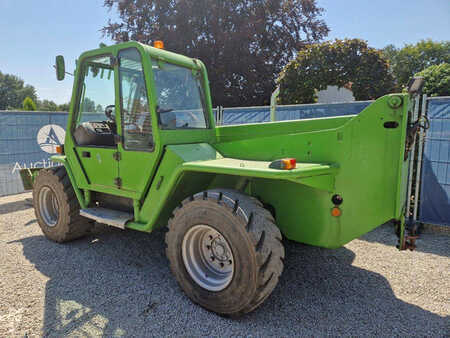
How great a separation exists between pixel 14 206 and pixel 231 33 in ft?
46.7

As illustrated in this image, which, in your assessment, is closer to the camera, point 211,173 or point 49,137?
point 211,173

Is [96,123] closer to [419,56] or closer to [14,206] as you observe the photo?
[14,206]

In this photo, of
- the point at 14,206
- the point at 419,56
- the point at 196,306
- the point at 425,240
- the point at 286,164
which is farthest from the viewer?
the point at 419,56

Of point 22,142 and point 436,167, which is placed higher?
point 22,142

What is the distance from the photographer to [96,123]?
13.1ft

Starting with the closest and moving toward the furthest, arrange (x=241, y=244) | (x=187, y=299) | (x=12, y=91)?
(x=241, y=244)
(x=187, y=299)
(x=12, y=91)

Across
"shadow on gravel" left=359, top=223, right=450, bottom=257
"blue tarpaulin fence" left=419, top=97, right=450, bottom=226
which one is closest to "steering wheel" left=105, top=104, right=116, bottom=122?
"shadow on gravel" left=359, top=223, right=450, bottom=257

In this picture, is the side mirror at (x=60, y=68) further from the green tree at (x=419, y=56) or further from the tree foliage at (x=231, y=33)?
the green tree at (x=419, y=56)

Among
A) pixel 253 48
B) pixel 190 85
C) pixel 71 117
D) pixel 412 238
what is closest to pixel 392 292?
pixel 412 238

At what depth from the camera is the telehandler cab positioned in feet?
8.20

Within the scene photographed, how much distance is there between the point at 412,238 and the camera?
285cm

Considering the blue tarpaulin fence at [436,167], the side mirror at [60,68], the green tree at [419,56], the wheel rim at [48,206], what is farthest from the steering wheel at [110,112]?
the green tree at [419,56]

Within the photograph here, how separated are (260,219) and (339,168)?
0.82m

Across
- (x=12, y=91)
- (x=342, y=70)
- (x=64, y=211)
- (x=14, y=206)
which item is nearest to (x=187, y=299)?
(x=64, y=211)
